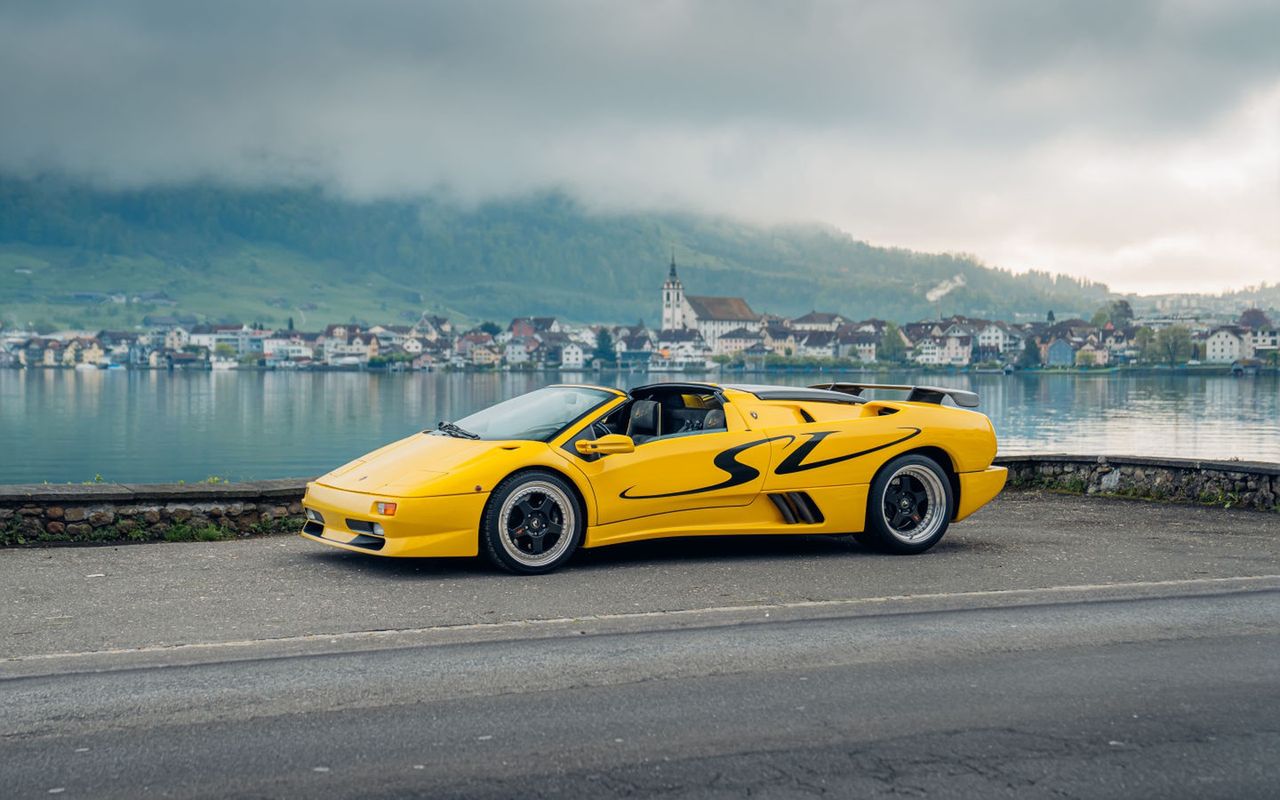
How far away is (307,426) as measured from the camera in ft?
293

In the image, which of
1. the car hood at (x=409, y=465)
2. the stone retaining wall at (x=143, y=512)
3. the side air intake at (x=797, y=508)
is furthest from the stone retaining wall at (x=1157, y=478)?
the stone retaining wall at (x=143, y=512)

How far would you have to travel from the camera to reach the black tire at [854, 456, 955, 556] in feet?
32.2

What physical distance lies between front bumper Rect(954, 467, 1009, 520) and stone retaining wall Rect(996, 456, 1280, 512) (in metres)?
3.65

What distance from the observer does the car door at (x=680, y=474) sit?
9016mm

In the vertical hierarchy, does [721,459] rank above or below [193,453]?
above

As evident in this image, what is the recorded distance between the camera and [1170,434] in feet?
244

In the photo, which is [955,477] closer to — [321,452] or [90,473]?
[90,473]

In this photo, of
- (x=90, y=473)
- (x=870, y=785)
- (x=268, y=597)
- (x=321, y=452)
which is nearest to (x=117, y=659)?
(x=268, y=597)

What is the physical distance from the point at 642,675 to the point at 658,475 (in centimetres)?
339

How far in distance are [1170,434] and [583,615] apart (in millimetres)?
74026

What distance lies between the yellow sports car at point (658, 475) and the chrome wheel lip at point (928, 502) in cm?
1

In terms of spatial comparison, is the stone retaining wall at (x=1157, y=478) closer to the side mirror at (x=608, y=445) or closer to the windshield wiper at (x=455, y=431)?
the side mirror at (x=608, y=445)

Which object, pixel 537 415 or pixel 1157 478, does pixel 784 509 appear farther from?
pixel 1157 478

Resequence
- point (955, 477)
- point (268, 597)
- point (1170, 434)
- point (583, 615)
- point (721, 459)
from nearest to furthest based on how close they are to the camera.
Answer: point (583, 615), point (268, 597), point (721, 459), point (955, 477), point (1170, 434)
